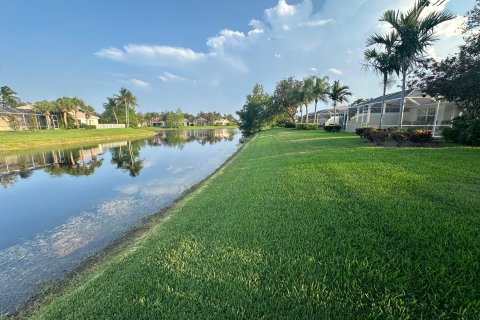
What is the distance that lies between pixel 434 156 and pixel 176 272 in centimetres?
945

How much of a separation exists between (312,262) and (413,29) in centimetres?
1595

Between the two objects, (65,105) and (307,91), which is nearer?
(307,91)

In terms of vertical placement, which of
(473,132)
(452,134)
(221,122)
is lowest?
(452,134)

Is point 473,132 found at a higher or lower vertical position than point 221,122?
lower

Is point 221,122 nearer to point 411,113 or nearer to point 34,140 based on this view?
point 34,140

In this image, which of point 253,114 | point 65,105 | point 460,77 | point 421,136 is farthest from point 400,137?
point 65,105

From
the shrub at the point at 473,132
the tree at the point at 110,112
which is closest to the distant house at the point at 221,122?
the tree at the point at 110,112

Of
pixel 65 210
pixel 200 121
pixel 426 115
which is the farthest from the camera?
pixel 200 121

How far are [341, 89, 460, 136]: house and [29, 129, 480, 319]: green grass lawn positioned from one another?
55.9 feet

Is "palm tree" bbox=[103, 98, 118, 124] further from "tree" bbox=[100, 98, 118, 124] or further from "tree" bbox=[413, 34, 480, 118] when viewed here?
"tree" bbox=[413, 34, 480, 118]

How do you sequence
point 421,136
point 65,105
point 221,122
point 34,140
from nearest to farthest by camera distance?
1. point 421,136
2. point 34,140
3. point 65,105
4. point 221,122

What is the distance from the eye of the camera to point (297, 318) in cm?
212

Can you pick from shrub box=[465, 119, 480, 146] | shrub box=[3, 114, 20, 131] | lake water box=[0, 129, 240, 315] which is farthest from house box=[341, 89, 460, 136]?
shrub box=[3, 114, 20, 131]

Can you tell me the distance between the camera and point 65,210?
26.7ft
